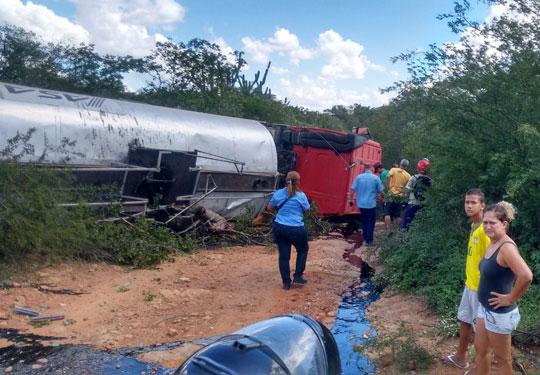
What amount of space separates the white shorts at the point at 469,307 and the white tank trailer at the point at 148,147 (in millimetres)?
5920

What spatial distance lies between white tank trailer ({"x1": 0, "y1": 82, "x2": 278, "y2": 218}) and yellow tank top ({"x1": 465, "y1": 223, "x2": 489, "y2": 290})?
5928mm

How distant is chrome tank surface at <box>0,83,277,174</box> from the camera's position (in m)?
8.45

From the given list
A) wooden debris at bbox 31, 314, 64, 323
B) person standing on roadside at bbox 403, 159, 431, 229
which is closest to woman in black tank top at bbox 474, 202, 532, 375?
wooden debris at bbox 31, 314, 64, 323

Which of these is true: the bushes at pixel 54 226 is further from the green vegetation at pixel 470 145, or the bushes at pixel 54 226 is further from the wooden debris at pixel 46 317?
the green vegetation at pixel 470 145

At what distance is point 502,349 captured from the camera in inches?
148

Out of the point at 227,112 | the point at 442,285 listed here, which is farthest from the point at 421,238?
the point at 227,112

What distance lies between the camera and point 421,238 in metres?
7.45

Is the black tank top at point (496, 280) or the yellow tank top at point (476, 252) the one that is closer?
the black tank top at point (496, 280)

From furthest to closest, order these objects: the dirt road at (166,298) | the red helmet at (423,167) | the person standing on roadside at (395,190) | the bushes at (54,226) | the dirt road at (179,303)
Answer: the person standing on roadside at (395,190) < the red helmet at (423,167) < the bushes at (54,226) < the dirt road at (166,298) < the dirt road at (179,303)

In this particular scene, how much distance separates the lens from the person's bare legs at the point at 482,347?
3.96 meters

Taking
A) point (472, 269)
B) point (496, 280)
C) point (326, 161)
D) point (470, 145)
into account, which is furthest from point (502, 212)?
point (326, 161)

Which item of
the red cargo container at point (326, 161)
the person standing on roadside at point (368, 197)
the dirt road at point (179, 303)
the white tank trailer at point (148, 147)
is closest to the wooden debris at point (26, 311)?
the dirt road at point (179, 303)

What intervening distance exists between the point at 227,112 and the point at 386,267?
1095 centimetres

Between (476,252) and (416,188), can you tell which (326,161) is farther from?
(476,252)
